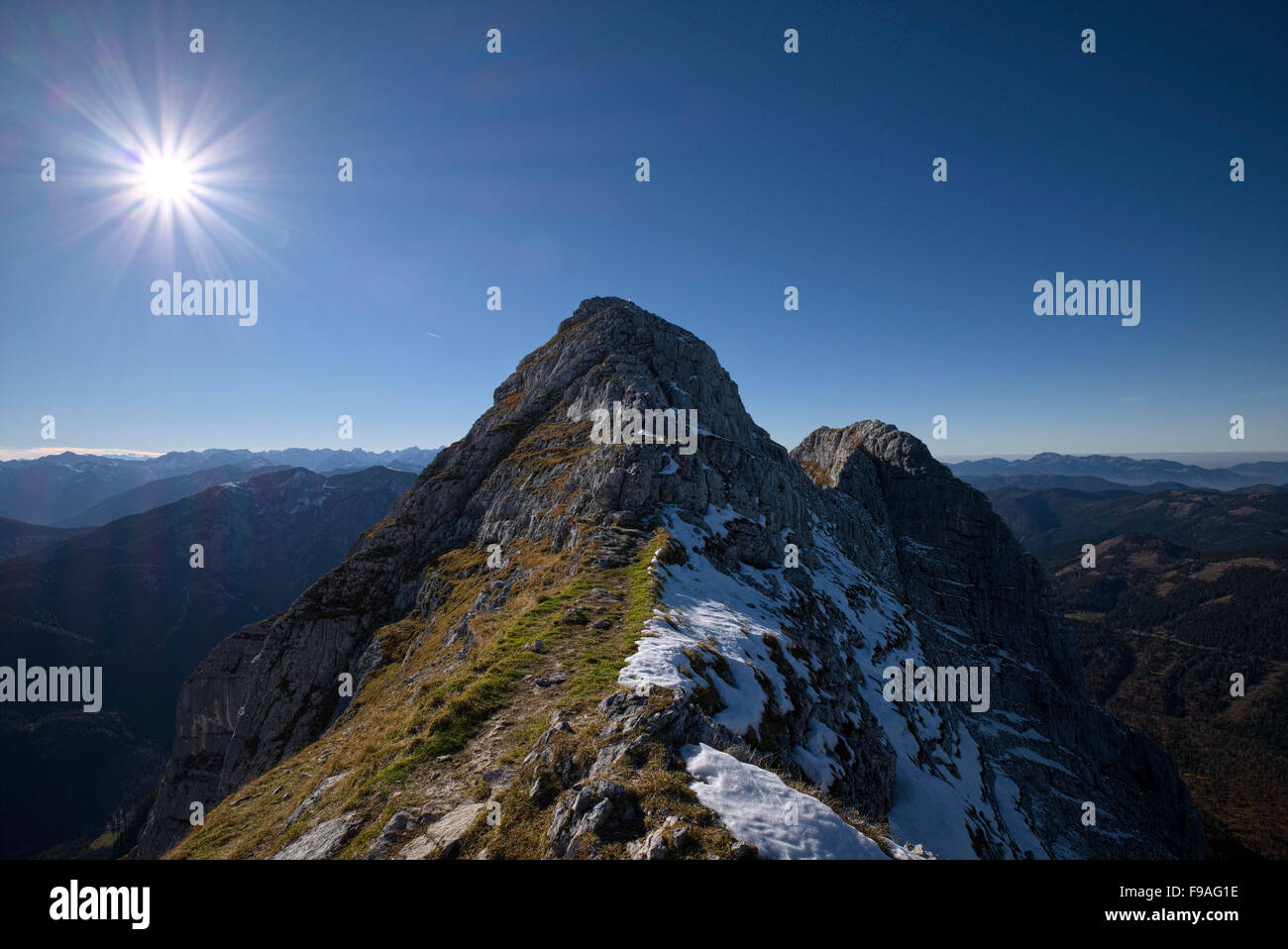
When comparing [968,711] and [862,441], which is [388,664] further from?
[862,441]

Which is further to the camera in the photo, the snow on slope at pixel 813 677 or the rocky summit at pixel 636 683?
the snow on slope at pixel 813 677

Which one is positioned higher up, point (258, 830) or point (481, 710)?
point (481, 710)

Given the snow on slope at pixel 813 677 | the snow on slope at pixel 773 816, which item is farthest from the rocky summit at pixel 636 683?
the snow on slope at pixel 813 677

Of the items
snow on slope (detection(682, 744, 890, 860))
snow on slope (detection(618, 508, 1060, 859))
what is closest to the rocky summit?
snow on slope (detection(682, 744, 890, 860))

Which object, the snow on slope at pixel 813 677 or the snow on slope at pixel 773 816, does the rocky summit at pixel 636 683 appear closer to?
the snow on slope at pixel 773 816

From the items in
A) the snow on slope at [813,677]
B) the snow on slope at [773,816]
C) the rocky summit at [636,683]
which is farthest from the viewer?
the snow on slope at [813,677]

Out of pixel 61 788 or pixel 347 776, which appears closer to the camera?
pixel 347 776

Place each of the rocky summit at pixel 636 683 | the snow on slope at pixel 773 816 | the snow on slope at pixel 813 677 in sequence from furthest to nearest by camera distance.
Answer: the snow on slope at pixel 813 677
the rocky summit at pixel 636 683
the snow on slope at pixel 773 816
